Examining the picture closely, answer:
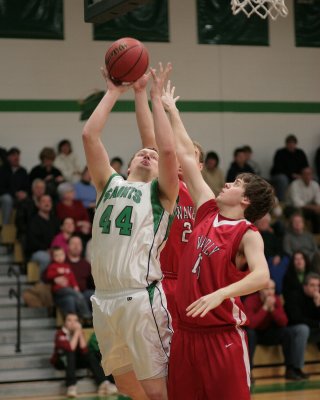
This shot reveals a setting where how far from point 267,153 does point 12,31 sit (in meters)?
6.24

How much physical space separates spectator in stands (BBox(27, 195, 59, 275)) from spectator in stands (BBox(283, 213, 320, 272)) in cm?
425

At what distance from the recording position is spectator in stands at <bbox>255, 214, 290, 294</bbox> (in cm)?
1469

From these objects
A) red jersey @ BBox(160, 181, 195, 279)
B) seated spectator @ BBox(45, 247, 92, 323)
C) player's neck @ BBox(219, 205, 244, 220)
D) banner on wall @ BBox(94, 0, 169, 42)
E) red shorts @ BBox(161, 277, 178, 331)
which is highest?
banner on wall @ BBox(94, 0, 169, 42)

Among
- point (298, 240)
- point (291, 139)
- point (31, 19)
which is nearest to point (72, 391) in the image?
point (298, 240)

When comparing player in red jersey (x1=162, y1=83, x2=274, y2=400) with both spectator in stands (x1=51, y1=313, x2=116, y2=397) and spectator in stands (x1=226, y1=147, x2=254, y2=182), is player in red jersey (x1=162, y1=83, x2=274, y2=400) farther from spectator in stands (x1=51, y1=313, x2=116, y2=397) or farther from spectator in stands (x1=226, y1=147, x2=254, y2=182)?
spectator in stands (x1=226, y1=147, x2=254, y2=182)

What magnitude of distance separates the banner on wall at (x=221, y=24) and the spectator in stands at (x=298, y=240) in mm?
4974

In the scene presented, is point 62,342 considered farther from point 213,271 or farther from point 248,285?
point 248,285

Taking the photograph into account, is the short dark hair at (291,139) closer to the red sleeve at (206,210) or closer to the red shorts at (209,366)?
the red sleeve at (206,210)

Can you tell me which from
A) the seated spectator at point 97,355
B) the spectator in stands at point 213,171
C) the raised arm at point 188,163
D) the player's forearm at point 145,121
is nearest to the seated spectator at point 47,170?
the spectator in stands at point 213,171

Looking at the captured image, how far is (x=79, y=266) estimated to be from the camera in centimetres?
1371

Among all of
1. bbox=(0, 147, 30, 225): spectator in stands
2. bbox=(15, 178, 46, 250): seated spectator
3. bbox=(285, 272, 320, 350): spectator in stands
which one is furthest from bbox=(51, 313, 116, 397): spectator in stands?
bbox=(0, 147, 30, 225): spectator in stands

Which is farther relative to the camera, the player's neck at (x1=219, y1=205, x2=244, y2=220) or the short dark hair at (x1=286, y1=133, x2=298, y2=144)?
the short dark hair at (x1=286, y1=133, x2=298, y2=144)

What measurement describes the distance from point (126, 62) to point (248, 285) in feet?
5.85

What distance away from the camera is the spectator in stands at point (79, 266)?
13.7 m
